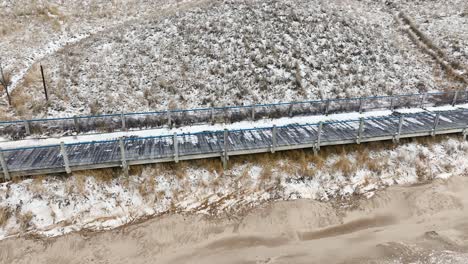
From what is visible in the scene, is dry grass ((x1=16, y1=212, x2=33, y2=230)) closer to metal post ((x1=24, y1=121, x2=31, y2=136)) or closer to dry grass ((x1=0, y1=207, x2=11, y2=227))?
dry grass ((x1=0, y1=207, x2=11, y2=227))

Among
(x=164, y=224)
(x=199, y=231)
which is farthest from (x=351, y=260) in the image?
(x=164, y=224)

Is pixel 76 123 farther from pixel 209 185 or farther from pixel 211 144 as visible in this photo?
pixel 209 185

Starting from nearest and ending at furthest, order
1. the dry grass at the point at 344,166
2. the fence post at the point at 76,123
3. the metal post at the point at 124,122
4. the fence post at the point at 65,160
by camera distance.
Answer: the fence post at the point at 65,160 → the dry grass at the point at 344,166 → the fence post at the point at 76,123 → the metal post at the point at 124,122

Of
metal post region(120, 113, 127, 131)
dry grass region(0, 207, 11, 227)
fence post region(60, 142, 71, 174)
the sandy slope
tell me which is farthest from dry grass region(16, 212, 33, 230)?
metal post region(120, 113, 127, 131)

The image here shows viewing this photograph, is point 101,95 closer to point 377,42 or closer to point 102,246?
point 102,246

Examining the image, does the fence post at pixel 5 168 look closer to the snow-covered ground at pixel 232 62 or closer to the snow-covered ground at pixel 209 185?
the snow-covered ground at pixel 209 185

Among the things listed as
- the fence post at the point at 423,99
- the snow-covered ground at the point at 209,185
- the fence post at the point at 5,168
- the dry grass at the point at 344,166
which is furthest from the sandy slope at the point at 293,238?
the fence post at the point at 423,99

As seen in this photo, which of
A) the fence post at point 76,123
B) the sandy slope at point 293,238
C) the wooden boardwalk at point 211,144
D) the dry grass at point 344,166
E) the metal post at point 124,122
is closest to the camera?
the sandy slope at point 293,238
